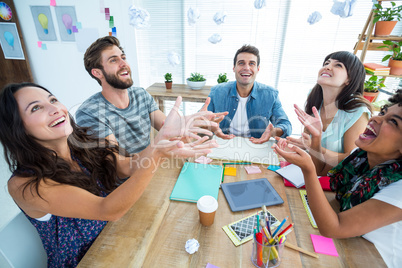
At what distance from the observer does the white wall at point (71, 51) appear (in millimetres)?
3004

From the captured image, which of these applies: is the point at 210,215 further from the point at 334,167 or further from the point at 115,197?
the point at 334,167

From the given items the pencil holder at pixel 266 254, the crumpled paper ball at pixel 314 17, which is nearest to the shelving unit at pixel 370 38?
the crumpled paper ball at pixel 314 17

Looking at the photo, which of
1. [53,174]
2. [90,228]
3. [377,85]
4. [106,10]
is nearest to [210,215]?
[90,228]

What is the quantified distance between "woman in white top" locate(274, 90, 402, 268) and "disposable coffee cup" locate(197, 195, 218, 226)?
0.36 m

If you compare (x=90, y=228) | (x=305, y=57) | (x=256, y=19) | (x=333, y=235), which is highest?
(x=256, y=19)

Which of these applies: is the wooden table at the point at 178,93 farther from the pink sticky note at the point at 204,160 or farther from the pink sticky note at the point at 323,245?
the pink sticky note at the point at 323,245

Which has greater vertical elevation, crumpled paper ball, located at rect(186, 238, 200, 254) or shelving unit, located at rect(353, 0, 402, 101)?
shelving unit, located at rect(353, 0, 402, 101)

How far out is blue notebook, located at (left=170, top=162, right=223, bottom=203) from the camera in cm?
97

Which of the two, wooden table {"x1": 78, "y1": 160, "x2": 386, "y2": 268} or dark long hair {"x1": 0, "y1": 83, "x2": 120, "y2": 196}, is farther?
dark long hair {"x1": 0, "y1": 83, "x2": 120, "y2": 196}

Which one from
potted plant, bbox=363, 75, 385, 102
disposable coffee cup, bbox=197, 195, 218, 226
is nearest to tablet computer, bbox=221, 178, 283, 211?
disposable coffee cup, bbox=197, 195, 218, 226

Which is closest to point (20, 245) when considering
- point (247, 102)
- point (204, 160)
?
point (204, 160)

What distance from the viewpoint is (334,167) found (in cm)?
115

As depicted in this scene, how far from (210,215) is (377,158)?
808 millimetres

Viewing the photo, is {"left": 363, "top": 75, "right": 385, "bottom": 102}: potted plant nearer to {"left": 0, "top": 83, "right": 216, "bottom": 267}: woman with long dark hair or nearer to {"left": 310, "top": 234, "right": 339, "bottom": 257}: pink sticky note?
{"left": 310, "top": 234, "right": 339, "bottom": 257}: pink sticky note
